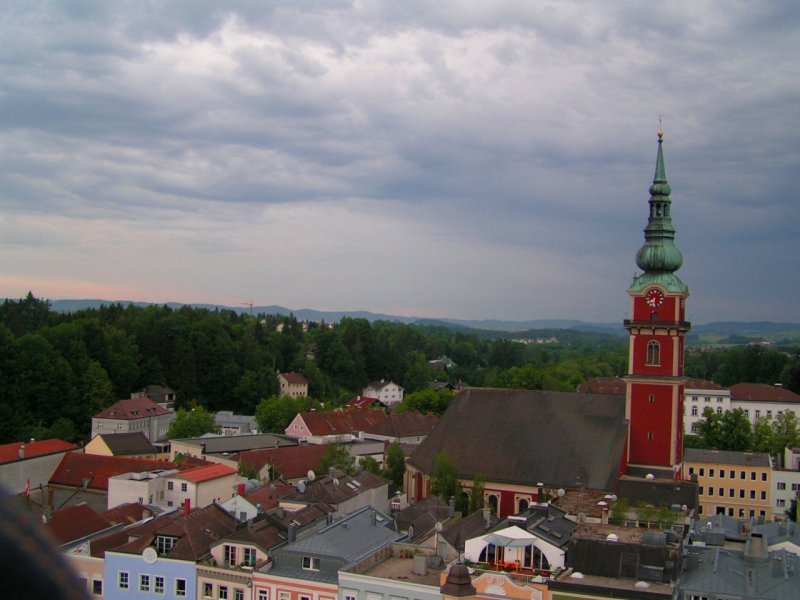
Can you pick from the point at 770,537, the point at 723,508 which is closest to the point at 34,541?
the point at 770,537

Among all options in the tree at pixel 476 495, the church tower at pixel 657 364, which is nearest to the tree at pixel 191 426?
Result: the tree at pixel 476 495

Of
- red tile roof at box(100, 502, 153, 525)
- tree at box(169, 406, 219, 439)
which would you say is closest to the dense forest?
tree at box(169, 406, 219, 439)

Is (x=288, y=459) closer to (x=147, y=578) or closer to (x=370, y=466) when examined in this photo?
(x=370, y=466)

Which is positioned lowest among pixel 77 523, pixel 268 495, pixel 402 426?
pixel 402 426

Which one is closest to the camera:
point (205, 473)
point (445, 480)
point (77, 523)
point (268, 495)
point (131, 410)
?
point (77, 523)

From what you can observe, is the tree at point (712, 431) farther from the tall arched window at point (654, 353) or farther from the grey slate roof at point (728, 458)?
the tall arched window at point (654, 353)

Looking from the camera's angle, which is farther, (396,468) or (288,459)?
(288,459)

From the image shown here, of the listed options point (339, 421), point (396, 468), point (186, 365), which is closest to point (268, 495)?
point (396, 468)

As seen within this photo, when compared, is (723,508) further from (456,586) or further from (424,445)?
(456,586)

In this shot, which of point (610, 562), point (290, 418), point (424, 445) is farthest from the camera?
point (290, 418)
